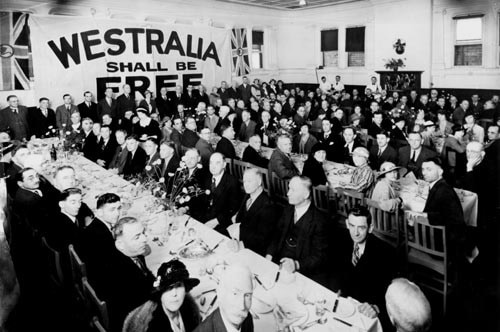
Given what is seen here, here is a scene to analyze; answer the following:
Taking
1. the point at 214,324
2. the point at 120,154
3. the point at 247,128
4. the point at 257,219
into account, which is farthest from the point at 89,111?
the point at 214,324

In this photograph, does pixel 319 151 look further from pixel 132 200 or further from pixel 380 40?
pixel 380 40

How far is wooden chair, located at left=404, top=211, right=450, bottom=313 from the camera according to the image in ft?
10.9

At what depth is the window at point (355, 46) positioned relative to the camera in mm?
14609

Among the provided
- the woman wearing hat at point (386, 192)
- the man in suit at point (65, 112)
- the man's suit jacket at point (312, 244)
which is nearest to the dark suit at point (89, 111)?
the man in suit at point (65, 112)

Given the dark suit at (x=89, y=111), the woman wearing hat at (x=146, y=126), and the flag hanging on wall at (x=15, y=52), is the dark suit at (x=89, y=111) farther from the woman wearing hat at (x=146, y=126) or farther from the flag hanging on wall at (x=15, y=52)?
the woman wearing hat at (x=146, y=126)

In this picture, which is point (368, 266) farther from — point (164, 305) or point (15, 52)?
→ point (15, 52)

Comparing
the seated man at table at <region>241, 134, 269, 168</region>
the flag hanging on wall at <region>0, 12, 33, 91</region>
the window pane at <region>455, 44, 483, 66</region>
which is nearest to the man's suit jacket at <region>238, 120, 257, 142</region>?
the seated man at table at <region>241, 134, 269, 168</region>

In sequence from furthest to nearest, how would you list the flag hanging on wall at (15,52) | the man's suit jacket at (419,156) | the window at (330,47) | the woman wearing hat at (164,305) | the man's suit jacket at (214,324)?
the window at (330,47) → the flag hanging on wall at (15,52) → the man's suit jacket at (419,156) → the woman wearing hat at (164,305) → the man's suit jacket at (214,324)

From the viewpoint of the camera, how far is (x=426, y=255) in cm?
356

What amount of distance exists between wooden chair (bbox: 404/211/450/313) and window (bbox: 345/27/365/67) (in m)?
12.2

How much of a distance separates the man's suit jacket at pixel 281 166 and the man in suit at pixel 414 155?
1816mm

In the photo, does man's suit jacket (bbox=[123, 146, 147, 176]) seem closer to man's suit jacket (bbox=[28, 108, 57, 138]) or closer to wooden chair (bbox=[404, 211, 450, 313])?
wooden chair (bbox=[404, 211, 450, 313])

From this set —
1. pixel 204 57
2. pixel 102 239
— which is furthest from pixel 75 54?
pixel 102 239

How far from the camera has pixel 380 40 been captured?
1388 centimetres
